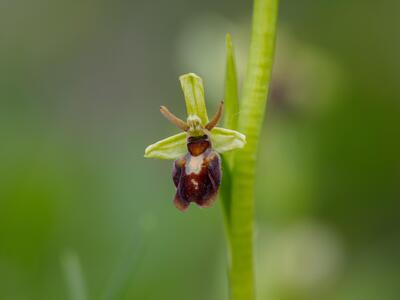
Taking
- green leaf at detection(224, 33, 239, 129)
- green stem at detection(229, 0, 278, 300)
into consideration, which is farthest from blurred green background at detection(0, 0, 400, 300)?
green leaf at detection(224, 33, 239, 129)

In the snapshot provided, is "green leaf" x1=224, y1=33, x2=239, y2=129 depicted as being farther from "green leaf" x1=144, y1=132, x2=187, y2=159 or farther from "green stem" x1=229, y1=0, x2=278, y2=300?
"green leaf" x1=144, y1=132, x2=187, y2=159

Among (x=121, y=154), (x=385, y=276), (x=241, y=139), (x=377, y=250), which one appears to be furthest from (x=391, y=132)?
(x=241, y=139)

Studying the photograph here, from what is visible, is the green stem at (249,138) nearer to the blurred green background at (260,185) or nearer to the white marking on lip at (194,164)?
the white marking on lip at (194,164)

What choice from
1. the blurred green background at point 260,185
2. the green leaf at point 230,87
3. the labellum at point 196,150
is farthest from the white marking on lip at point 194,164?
the blurred green background at point 260,185

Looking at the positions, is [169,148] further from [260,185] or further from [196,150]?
[260,185]

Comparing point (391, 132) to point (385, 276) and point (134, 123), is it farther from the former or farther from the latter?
point (134, 123)
